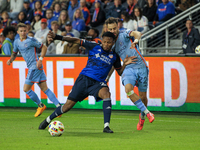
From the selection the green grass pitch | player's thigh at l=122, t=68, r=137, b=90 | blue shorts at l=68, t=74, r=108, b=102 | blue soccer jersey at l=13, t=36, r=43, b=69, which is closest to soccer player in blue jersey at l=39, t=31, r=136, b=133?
blue shorts at l=68, t=74, r=108, b=102

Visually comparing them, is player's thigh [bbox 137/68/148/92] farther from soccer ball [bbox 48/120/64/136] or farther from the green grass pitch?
soccer ball [bbox 48/120/64/136]

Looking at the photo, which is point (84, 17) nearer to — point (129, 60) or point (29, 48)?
Answer: point (29, 48)

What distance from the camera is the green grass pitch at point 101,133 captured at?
219 inches

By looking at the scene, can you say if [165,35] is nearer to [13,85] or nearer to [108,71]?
[13,85]

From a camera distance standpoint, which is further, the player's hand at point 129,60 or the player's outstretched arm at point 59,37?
the player's hand at point 129,60

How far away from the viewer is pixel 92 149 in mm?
5289

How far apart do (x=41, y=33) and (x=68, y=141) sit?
9.32 meters

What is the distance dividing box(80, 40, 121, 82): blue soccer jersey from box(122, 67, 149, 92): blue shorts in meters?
0.45

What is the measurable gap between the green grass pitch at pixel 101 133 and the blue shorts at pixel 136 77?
0.95 metres

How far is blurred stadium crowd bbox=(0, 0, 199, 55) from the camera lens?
12938mm

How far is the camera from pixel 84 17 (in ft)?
50.8

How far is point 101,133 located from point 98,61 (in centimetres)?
138

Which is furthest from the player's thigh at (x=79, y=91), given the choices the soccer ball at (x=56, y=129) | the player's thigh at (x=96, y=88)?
the soccer ball at (x=56, y=129)

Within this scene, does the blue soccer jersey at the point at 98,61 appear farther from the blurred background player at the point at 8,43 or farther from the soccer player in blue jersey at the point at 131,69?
the blurred background player at the point at 8,43
